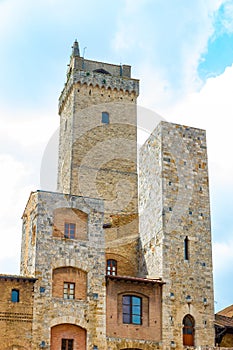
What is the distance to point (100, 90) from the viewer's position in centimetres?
5288

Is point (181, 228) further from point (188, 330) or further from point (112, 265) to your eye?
point (188, 330)

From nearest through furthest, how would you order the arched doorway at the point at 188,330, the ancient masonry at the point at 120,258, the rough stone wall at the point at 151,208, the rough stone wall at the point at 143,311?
the ancient masonry at the point at 120,258 < the rough stone wall at the point at 143,311 < the arched doorway at the point at 188,330 < the rough stone wall at the point at 151,208

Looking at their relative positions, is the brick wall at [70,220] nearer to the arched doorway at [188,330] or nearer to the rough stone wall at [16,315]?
the rough stone wall at [16,315]

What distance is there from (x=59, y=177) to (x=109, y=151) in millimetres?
5154

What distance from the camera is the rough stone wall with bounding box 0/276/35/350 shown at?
121ft

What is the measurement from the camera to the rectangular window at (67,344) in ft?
125

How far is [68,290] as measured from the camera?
129ft

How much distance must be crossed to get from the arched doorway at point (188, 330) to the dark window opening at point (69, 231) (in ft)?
28.6

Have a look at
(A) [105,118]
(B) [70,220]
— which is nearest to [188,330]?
(B) [70,220]

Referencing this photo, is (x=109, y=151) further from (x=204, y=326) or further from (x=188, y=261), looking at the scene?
(x=204, y=326)

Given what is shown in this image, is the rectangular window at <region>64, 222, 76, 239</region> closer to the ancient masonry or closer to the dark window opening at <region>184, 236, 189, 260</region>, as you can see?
the ancient masonry

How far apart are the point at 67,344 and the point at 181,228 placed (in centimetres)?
1053

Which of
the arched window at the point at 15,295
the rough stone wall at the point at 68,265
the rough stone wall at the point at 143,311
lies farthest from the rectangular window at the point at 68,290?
the arched window at the point at 15,295

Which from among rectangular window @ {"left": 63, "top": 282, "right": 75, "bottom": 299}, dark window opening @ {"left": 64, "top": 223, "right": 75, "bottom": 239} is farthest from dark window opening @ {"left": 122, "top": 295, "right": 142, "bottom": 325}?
dark window opening @ {"left": 64, "top": 223, "right": 75, "bottom": 239}
